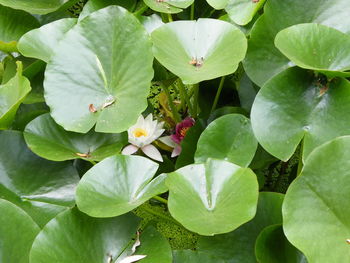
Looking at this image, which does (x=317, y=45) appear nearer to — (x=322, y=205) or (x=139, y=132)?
(x=322, y=205)

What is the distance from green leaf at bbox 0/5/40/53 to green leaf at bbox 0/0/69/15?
0.14 ft

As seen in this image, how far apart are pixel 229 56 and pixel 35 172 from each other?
446 millimetres

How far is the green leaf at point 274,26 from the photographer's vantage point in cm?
95

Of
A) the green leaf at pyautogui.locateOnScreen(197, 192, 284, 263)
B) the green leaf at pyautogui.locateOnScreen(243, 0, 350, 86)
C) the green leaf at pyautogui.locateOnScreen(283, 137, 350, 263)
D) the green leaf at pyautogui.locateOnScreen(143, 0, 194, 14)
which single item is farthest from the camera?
the green leaf at pyautogui.locateOnScreen(143, 0, 194, 14)

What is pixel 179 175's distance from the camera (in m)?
0.77

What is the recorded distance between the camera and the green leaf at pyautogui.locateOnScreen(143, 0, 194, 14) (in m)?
1.07

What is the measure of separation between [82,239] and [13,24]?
0.66m

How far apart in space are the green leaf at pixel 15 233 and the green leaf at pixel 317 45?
0.54 meters

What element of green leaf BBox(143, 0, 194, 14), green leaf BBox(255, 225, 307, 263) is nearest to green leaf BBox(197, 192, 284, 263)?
green leaf BBox(255, 225, 307, 263)

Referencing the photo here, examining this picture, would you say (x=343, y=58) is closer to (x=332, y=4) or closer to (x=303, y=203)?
(x=332, y=4)

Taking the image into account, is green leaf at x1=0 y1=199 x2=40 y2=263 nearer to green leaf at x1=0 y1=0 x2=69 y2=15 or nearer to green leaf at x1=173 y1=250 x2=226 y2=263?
green leaf at x1=173 y1=250 x2=226 y2=263

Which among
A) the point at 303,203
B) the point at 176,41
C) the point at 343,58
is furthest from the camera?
the point at 176,41

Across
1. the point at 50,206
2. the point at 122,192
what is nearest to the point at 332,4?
the point at 122,192

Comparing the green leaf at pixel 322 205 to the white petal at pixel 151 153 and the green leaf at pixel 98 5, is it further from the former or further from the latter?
the green leaf at pixel 98 5
